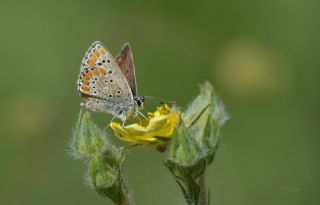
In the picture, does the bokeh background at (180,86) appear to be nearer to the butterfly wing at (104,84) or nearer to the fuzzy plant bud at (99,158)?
the butterfly wing at (104,84)

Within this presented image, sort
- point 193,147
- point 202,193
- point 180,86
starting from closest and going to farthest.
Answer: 1. point 193,147
2. point 202,193
3. point 180,86

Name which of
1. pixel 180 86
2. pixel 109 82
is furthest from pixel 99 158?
pixel 180 86

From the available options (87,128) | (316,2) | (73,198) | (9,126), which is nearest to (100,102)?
(87,128)

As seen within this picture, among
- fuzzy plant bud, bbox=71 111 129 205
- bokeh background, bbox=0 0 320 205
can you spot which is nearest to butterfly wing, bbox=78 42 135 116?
fuzzy plant bud, bbox=71 111 129 205

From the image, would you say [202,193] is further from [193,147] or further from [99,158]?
[99,158]

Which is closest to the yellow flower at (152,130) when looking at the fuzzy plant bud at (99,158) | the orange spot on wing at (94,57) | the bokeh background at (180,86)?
the fuzzy plant bud at (99,158)

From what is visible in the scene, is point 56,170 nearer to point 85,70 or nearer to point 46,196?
point 46,196

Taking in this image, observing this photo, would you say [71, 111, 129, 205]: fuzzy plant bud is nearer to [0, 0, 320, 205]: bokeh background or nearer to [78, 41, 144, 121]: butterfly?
[78, 41, 144, 121]: butterfly
